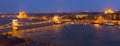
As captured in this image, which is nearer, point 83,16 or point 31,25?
point 31,25


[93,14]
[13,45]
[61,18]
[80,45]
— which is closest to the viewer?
[13,45]

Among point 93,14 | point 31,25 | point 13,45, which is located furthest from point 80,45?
point 93,14

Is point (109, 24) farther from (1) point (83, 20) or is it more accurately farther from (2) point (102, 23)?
(1) point (83, 20)

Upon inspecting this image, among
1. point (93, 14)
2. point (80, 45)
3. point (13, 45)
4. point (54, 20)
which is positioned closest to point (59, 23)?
point (54, 20)

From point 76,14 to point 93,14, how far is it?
6.18ft

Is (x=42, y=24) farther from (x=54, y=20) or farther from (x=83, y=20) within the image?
(x=83, y=20)

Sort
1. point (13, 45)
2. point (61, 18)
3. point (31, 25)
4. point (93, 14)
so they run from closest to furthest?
point (13, 45) → point (31, 25) → point (61, 18) → point (93, 14)

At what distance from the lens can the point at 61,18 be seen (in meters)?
35.6

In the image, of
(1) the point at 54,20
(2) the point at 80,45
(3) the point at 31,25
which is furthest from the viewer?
(1) the point at 54,20

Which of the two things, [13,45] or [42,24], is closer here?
[13,45]

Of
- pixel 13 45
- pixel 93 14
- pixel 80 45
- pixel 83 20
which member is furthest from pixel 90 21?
pixel 13 45

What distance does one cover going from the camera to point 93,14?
125 feet

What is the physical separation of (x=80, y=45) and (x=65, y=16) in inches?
785

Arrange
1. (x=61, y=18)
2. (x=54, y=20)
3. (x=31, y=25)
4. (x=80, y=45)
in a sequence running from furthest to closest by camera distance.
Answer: (x=61, y=18), (x=54, y=20), (x=31, y=25), (x=80, y=45)
